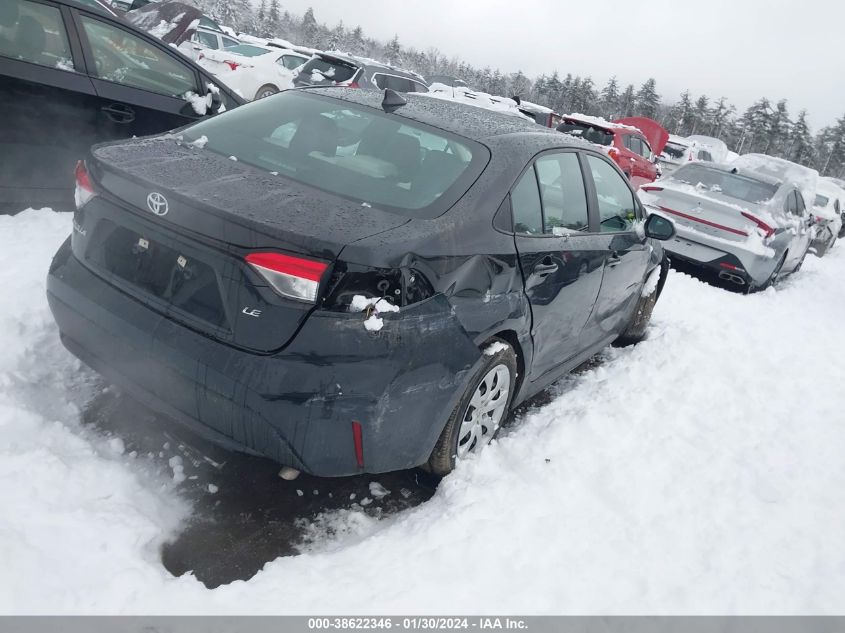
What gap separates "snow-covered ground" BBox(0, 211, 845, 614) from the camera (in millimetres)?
2156

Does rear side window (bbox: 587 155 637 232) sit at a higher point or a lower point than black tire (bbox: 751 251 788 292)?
higher

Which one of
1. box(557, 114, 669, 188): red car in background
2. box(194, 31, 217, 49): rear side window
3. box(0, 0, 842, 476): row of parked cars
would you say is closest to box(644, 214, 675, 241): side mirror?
box(0, 0, 842, 476): row of parked cars

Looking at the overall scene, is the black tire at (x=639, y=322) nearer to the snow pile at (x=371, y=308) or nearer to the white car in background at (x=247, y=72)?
the snow pile at (x=371, y=308)

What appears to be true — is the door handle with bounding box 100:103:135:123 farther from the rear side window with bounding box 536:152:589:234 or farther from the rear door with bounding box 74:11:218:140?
the rear side window with bounding box 536:152:589:234

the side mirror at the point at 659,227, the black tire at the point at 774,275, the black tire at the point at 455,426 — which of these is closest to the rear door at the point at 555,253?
the black tire at the point at 455,426

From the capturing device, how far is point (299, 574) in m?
2.29

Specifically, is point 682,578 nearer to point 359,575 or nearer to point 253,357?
point 359,575

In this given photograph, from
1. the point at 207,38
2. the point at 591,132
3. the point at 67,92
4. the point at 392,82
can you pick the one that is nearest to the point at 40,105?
the point at 67,92

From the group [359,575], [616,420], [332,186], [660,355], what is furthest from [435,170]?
[660,355]

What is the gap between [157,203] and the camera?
2.36 m

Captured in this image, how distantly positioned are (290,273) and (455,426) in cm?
111

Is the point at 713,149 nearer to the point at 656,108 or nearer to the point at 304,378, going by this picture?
the point at 304,378

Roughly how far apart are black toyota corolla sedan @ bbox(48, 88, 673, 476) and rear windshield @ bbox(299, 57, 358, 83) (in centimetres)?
1135

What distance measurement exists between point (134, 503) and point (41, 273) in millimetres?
1999
